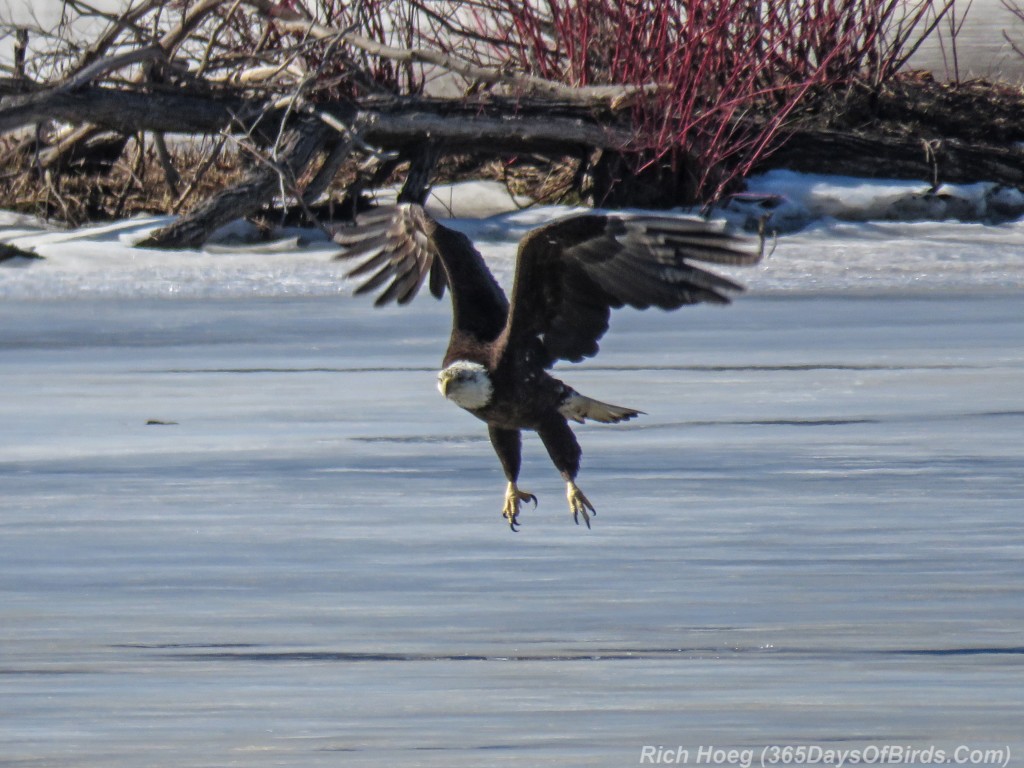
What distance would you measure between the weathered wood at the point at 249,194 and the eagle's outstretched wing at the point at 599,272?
18.8 feet

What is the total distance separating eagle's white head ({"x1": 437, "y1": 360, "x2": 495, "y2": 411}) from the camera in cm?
439

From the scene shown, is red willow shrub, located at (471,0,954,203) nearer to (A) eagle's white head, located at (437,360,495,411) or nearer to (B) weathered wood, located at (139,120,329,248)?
(B) weathered wood, located at (139,120,329,248)

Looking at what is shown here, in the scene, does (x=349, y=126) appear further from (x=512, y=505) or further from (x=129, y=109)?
(x=512, y=505)

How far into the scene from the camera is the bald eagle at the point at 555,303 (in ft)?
14.8

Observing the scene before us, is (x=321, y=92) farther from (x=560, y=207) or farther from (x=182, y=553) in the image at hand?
(x=182, y=553)

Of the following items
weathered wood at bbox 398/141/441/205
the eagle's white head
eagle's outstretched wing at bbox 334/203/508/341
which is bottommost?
weathered wood at bbox 398/141/441/205

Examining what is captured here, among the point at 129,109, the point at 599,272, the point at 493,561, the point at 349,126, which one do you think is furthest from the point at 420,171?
the point at 493,561

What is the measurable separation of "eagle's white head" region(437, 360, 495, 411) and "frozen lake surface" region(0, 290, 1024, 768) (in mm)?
343

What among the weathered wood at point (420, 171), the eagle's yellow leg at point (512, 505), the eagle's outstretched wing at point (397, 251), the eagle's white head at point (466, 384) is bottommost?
the eagle's yellow leg at point (512, 505)

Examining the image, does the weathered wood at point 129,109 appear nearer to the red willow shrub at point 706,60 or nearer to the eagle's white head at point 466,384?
the red willow shrub at point 706,60

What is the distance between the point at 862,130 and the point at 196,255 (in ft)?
16.8

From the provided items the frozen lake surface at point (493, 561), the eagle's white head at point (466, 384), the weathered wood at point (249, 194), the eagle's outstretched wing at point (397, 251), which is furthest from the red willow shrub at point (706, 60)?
the eagle's white head at point (466, 384)

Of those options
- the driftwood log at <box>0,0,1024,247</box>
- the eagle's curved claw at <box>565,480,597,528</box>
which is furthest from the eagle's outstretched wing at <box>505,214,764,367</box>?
the driftwood log at <box>0,0,1024,247</box>

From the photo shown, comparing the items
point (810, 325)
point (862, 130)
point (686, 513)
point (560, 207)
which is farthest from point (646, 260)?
point (862, 130)
